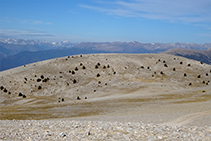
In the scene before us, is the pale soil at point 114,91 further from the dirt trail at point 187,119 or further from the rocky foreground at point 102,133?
the rocky foreground at point 102,133

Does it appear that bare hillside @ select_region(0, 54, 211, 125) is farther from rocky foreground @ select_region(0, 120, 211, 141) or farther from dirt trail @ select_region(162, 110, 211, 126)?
rocky foreground @ select_region(0, 120, 211, 141)

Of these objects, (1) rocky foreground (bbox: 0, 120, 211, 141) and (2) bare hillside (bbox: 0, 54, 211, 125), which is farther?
(2) bare hillside (bbox: 0, 54, 211, 125)

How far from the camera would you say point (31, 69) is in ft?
187

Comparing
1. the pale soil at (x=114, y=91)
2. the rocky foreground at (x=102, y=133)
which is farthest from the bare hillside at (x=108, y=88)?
the rocky foreground at (x=102, y=133)

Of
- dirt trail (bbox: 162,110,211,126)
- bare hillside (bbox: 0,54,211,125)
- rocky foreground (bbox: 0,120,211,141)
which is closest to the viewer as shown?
rocky foreground (bbox: 0,120,211,141)

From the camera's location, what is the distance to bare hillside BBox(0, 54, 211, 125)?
2742 centimetres

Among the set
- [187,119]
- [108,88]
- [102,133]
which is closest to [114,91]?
[108,88]

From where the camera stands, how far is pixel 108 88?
157 feet

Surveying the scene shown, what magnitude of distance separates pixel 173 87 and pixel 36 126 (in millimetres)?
40133

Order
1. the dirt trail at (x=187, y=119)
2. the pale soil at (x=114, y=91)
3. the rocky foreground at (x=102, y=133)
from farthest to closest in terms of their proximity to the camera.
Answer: the pale soil at (x=114, y=91), the dirt trail at (x=187, y=119), the rocky foreground at (x=102, y=133)

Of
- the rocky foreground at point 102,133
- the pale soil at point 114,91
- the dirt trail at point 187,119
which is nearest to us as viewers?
the rocky foreground at point 102,133

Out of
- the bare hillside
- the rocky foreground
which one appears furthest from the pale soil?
the rocky foreground

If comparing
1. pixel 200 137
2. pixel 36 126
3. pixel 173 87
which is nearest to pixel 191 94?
pixel 173 87

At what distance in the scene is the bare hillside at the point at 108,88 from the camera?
2742cm
